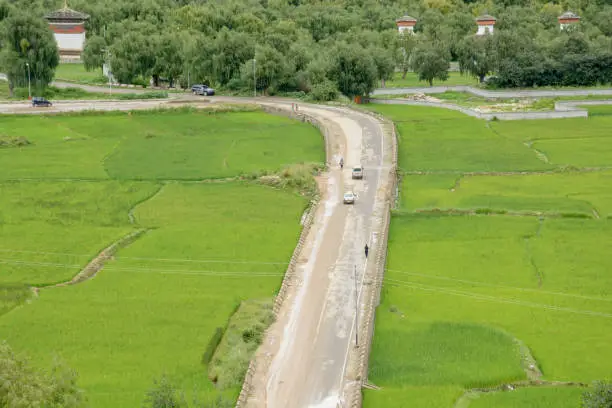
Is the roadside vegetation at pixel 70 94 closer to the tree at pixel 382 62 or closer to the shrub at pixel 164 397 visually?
the tree at pixel 382 62

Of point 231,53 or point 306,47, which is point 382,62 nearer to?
point 306,47

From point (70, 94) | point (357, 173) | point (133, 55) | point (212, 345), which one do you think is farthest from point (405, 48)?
point (212, 345)

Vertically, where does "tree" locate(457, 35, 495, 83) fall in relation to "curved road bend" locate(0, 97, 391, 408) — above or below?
above

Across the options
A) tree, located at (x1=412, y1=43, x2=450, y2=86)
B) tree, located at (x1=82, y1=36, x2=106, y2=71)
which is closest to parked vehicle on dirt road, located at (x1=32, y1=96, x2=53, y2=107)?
tree, located at (x1=82, y1=36, x2=106, y2=71)

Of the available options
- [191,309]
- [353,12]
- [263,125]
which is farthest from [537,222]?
[353,12]

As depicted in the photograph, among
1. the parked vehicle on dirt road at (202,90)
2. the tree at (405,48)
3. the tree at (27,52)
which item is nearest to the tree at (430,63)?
the tree at (405,48)

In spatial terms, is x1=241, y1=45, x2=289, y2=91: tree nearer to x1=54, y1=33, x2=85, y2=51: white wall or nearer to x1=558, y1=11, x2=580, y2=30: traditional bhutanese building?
x1=54, y1=33, x2=85, y2=51: white wall

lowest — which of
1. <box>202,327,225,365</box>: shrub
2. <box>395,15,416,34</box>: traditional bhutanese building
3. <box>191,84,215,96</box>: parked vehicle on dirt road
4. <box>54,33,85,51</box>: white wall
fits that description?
<box>202,327,225,365</box>: shrub
